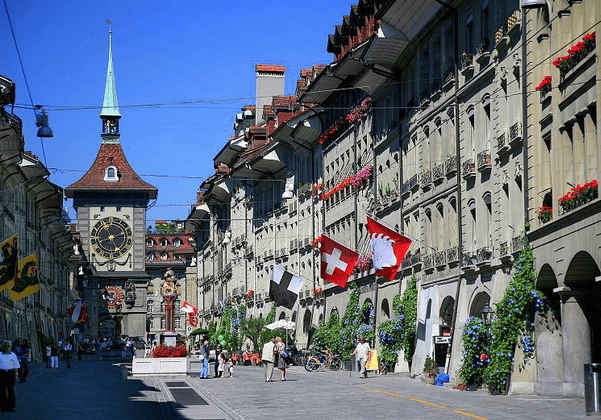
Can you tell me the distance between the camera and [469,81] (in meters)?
40.4

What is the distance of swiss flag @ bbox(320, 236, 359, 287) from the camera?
49.6m

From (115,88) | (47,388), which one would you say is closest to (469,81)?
(47,388)

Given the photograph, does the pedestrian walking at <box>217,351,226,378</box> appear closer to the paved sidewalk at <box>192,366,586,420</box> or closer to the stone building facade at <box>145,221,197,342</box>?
the paved sidewalk at <box>192,366,586,420</box>

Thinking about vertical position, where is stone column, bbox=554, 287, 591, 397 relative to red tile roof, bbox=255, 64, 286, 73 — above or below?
below

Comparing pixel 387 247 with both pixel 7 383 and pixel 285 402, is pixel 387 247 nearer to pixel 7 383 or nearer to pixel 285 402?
pixel 285 402

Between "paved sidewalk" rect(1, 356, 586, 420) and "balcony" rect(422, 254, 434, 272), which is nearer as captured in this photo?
"paved sidewalk" rect(1, 356, 586, 420)

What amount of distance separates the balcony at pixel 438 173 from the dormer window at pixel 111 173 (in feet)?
434

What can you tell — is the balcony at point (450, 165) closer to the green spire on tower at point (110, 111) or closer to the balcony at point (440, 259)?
the balcony at point (440, 259)

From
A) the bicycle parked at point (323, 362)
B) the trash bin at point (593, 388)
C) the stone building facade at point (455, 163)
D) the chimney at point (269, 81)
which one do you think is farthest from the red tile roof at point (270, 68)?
the trash bin at point (593, 388)

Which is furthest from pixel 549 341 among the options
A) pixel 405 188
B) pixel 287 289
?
pixel 287 289

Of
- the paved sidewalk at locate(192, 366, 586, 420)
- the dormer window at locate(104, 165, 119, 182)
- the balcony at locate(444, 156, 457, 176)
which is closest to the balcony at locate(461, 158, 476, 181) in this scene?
the balcony at locate(444, 156, 457, 176)

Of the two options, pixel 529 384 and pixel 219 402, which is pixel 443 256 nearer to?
pixel 529 384

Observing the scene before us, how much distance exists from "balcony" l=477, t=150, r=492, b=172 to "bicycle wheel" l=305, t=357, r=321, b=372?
20349mm

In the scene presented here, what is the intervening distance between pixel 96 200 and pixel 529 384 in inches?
5661
